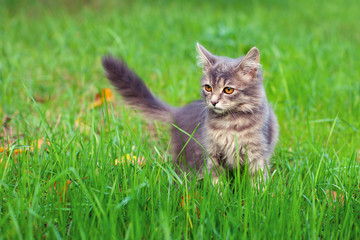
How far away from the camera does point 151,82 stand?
5230 millimetres

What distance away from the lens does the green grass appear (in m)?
2.29

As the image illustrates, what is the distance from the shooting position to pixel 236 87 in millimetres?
3047

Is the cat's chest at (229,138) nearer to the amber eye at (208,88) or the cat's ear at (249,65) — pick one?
the amber eye at (208,88)

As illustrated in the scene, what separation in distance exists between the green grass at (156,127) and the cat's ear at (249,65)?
2.51 ft

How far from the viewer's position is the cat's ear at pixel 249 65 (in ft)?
9.80

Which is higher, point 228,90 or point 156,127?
point 228,90

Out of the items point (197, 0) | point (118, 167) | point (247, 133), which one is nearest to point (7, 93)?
point (118, 167)

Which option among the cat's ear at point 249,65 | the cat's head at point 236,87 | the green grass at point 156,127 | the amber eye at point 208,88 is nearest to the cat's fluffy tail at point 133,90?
the green grass at point 156,127

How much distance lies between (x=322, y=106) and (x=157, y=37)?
134 inches

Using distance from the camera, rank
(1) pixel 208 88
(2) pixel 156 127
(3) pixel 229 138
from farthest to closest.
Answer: (2) pixel 156 127 < (1) pixel 208 88 < (3) pixel 229 138

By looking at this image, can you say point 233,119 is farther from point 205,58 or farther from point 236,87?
point 205,58

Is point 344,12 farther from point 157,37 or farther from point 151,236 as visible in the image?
point 151,236

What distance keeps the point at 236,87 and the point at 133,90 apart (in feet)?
3.24

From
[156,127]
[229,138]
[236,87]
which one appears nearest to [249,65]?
[236,87]
